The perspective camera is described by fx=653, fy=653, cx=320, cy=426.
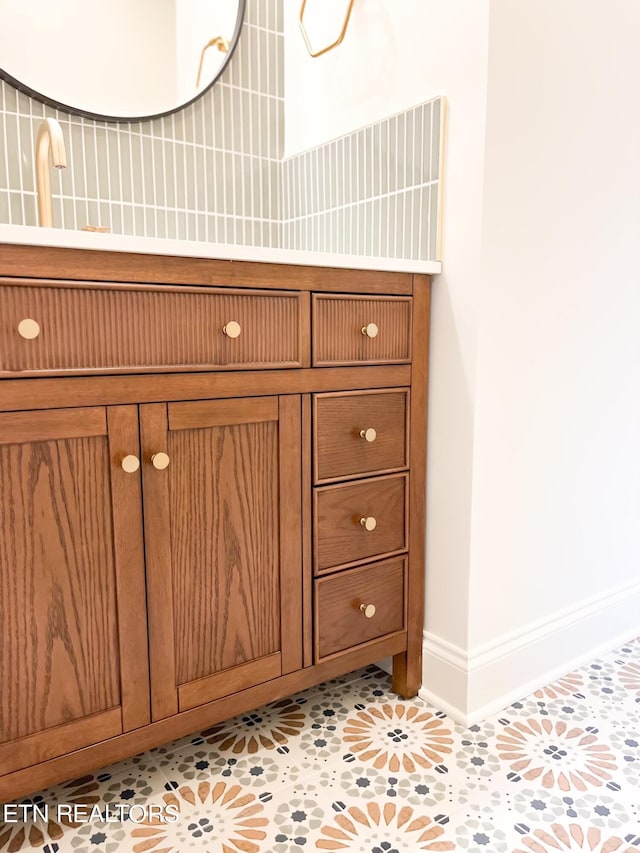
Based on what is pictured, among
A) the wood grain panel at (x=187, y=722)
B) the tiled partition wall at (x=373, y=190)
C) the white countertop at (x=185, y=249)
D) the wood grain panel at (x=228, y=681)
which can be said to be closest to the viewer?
the white countertop at (x=185, y=249)

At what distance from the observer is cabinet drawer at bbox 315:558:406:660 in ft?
4.18

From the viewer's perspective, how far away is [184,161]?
156cm

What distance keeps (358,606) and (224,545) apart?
349 mm

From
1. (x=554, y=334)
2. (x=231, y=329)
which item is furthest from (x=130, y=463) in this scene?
(x=554, y=334)

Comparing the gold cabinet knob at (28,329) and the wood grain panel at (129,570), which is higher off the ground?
the gold cabinet knob at (28,329)

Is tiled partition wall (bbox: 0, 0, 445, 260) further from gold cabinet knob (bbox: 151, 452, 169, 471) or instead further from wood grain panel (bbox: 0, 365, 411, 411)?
gold cabinet knob (bbox: 151, 452, 169, 471)

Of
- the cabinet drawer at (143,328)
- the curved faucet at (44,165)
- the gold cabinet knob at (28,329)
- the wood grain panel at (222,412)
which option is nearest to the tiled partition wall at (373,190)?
the cabinet drawer at (143,328)

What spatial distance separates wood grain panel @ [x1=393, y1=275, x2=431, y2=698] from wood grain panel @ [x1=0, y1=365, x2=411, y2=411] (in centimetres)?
5

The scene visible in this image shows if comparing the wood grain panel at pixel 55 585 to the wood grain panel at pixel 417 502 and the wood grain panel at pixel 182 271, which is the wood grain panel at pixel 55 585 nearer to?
the wood grain panel at pixel 182 271

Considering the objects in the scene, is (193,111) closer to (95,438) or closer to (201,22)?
(201,22)

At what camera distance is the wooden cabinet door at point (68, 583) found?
0.93m

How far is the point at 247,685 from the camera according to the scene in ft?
3.87

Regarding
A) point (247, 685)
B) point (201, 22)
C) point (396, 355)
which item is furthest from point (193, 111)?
point (247, 685)

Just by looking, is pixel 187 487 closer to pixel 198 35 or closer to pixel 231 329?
pixel 231 329
